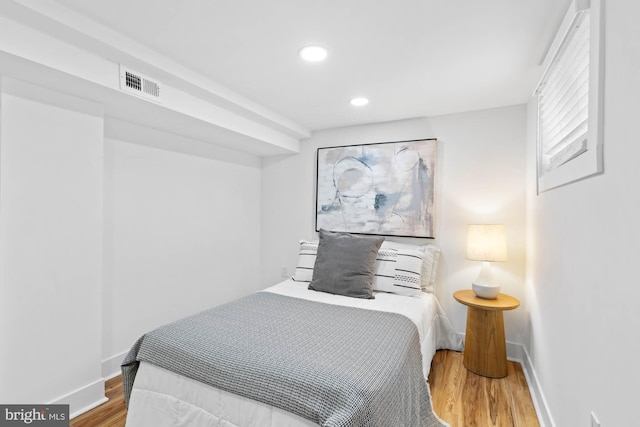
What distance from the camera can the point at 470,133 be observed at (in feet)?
9.91

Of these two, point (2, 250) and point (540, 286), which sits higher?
point (2, 250)

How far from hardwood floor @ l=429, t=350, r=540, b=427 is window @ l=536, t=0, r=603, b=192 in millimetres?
1457

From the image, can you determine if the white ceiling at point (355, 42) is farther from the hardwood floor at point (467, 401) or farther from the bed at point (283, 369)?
the hardwood floor at point (467, 401)

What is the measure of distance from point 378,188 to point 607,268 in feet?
7.75

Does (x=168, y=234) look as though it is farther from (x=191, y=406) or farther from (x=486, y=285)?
(x=486, y=285)

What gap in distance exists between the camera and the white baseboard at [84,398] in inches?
80.0

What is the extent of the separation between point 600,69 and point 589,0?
0.41 meters

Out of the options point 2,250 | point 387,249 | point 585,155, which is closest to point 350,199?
point 387,249

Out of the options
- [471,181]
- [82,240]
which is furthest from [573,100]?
[82,240]

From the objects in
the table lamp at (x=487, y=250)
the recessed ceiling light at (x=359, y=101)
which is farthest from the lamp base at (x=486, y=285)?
the recessed ceiling light at (x=359, y=101)

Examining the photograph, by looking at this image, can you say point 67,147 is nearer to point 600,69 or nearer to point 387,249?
point 387,249

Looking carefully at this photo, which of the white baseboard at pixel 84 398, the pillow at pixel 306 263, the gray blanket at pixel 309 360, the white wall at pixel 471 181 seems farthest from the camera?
the pillow at pixel 306 263

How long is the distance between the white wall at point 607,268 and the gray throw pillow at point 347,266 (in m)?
1.29

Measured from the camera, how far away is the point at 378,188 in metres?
3.37
